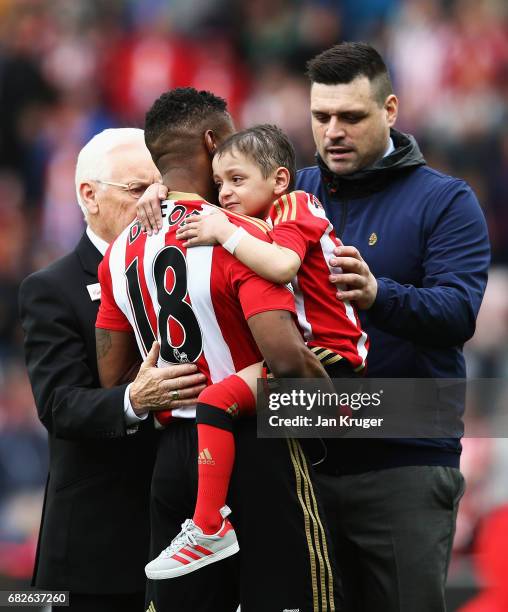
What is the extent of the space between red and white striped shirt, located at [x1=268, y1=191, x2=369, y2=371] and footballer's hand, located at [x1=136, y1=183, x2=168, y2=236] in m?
0.34

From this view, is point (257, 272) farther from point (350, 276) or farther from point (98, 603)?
point (98, 603)

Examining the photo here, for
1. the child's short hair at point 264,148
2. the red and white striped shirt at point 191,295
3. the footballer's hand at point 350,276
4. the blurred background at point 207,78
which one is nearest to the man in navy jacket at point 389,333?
the footballer's hand at point 350,276

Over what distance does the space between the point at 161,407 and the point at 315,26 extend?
7.96m

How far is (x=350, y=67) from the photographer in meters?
4.32

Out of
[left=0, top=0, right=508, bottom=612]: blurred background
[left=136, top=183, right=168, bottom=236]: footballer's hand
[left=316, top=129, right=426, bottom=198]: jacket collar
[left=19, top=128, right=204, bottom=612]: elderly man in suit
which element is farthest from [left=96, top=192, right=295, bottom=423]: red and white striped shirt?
[left=0, top=0, right=508, bottom=612]: blurred background

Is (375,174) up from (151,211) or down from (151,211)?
up

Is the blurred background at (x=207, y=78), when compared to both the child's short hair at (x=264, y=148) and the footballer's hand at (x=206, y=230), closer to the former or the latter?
the child's short hair at (x=264, y=148)

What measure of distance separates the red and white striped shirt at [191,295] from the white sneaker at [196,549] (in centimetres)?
39

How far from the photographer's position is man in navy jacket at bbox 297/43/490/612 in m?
4.16

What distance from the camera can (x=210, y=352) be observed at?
3.64 metres

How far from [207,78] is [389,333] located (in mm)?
6938

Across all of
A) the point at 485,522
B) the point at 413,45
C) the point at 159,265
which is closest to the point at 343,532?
the point at 159,265

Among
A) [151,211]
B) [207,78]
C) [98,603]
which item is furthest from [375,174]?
[207,78]

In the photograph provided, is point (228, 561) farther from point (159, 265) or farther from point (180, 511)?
point (159, 265)
